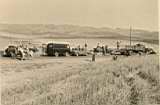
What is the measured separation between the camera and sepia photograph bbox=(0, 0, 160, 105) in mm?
1628

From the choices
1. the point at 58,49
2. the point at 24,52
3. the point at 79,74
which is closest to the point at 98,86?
the point at 79,74

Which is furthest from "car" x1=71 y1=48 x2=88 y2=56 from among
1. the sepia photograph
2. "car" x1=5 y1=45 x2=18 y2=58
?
"car" x1=5 y1=45 x2=18 y2=58

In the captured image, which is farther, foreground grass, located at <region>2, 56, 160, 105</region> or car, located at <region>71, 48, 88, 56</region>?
car, located at <region>71, 48, 88, 56</region>

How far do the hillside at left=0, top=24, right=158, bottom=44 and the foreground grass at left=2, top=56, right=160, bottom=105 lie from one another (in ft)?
0.44

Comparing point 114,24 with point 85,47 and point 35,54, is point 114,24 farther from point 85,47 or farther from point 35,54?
point 35,54

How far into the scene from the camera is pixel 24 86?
1631 mm

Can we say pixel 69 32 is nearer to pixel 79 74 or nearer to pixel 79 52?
pixel 79 52

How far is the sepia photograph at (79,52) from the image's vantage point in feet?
5.34

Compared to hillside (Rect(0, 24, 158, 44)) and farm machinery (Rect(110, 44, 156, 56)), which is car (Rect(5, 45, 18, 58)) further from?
farm machinery (Rect(110, 44, 156, 56))

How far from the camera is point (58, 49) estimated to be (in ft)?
5.78

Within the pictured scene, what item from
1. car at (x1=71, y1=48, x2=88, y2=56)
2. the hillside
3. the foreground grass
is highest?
the hillside

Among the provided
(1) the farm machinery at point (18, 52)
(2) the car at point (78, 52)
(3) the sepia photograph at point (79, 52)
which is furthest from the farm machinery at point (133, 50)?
(1) the farm machinery at point (18, 52)

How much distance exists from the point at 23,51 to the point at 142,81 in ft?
2.58

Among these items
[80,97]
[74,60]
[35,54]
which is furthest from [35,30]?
[80,97]
